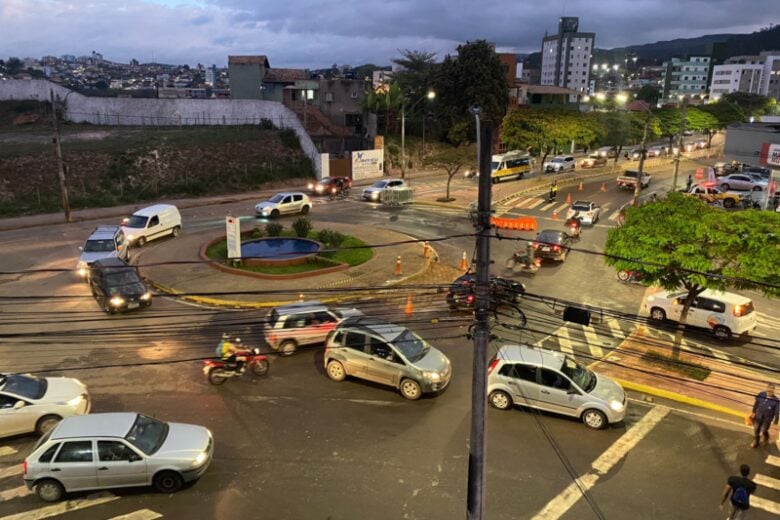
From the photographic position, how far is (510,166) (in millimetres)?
53500

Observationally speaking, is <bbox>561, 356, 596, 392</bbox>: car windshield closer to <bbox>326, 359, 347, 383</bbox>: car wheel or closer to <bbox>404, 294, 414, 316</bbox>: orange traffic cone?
<bbox>326, 359, 347, 383</bbox>: car wheel

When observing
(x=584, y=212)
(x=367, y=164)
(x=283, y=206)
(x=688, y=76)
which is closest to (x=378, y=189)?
(x=283, y=206)

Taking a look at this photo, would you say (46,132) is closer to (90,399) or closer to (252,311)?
(252,311)

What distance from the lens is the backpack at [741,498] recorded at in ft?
31.4

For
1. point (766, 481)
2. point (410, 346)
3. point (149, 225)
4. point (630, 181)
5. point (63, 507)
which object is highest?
point (630, 181)

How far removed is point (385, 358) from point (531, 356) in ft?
11.8

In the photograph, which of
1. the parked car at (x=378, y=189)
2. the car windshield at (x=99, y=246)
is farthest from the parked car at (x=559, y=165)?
the car windshield at (x=99, y=246)

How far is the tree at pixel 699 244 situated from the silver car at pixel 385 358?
515cm

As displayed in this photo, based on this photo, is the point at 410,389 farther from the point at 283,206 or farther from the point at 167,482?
the point at 283,206

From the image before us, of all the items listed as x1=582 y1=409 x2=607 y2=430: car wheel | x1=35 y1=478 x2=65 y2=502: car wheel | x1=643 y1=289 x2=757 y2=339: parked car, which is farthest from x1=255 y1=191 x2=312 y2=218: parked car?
x1=582 y1=409 x2=607 y2=430: car wheel

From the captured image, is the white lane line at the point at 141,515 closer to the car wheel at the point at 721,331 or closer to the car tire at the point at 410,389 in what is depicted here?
the car tire at the point at 410,389

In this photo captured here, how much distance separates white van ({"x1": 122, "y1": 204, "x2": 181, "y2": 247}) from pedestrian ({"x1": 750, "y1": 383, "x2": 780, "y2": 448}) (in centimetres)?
2600

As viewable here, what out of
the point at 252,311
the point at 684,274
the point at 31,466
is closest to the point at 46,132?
the point at 252,311

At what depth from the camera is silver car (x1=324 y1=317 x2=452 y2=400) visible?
14.3 metres
